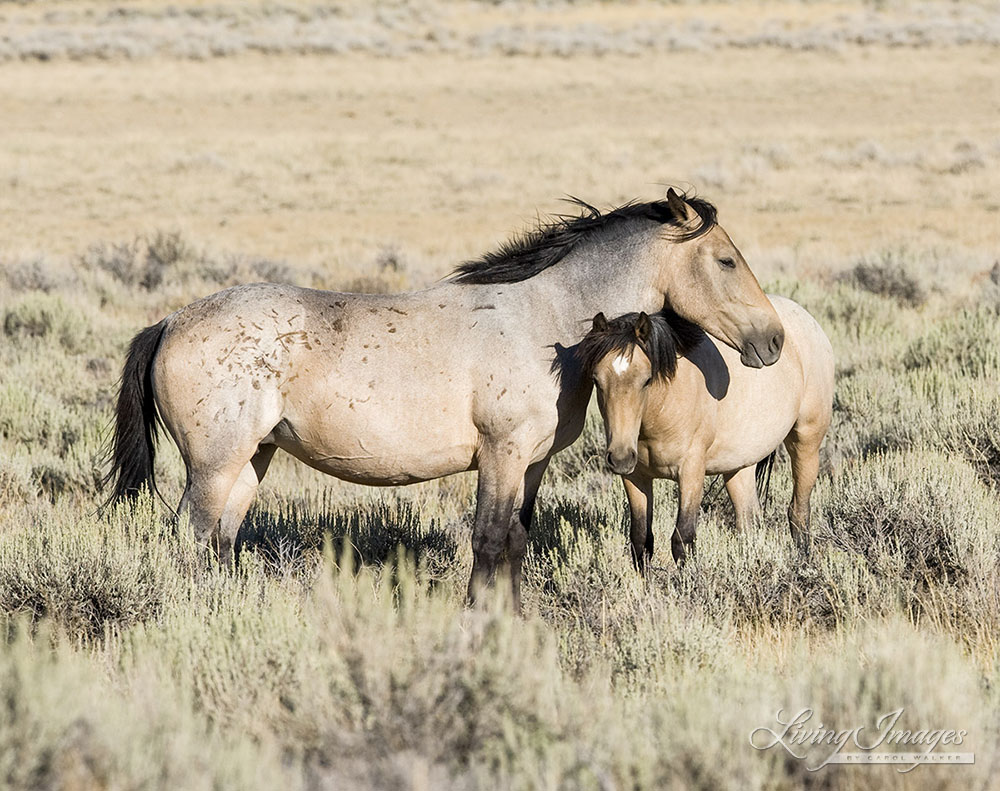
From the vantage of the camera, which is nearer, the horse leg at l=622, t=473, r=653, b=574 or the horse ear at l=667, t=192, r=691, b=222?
the horse ear at l=667, t=192, r=691, b=222

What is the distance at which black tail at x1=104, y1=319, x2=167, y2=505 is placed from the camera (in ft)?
16.9

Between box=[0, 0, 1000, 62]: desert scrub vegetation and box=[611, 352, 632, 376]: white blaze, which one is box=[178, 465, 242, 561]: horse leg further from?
box=[0, 0, 1000, 62]: desert scrub vegetation

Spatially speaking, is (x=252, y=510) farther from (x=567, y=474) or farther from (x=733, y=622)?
(x=733, y=622)

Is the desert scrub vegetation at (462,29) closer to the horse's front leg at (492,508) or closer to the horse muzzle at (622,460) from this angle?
the horse's front leg at (492,508)

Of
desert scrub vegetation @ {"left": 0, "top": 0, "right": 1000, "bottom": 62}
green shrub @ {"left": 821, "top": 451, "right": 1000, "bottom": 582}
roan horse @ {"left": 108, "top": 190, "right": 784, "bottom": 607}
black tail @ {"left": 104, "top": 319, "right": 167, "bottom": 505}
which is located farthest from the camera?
desert scrub vegetation @ {"left": 0, "top": 0, "right": 1000, "bottom": 62}

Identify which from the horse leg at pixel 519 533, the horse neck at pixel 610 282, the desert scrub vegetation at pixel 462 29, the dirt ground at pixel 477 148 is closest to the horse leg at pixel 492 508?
the horse leg at pixel 519 533

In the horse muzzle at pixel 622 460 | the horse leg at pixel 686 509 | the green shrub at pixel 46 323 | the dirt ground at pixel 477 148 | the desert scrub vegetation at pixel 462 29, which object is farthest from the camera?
the desert scrub vegetation at pixel 462 29

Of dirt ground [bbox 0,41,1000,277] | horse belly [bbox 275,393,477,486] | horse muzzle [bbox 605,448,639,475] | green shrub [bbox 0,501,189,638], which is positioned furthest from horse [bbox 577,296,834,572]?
dirt ground [bbox 0,41,1000,277]

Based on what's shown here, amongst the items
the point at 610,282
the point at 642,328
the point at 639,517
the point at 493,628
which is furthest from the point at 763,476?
the point at 493,628

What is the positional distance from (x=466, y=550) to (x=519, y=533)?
2.92 ft

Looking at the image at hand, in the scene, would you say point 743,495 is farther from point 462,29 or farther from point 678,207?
point 462,29

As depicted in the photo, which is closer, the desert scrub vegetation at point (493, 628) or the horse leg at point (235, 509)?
the desert scrub vegetation at point (493, 628)

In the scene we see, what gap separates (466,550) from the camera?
593 centimetres

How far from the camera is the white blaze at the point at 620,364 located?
459 centimetres
